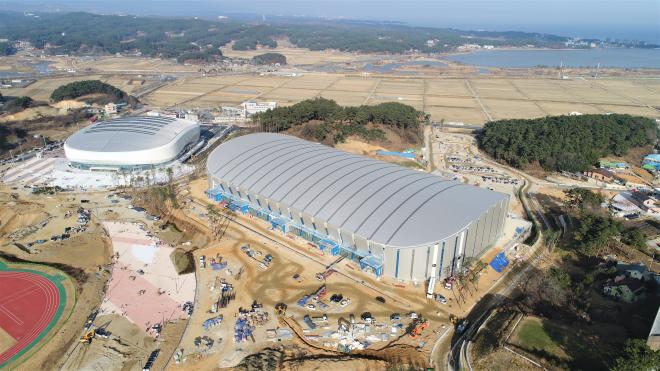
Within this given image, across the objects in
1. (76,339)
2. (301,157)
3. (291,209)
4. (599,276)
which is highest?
(301,157)

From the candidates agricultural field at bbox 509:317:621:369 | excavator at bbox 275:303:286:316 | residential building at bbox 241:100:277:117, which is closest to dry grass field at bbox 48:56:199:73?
residential building at bbox 241:100:277:117

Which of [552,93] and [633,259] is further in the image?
[552,93]

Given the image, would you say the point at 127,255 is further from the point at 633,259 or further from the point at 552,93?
the point at 552,93

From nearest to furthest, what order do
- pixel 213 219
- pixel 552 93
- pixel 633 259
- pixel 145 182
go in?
pixel 633 259 → pixel 213 219 → pixel 145 182 → pixel 552 93

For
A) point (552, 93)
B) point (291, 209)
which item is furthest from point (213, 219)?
point (552, 93)

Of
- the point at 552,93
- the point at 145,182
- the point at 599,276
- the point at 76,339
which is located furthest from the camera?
the point at 552,93

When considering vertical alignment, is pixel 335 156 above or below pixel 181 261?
above

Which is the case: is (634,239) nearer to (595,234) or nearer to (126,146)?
(595,234)
